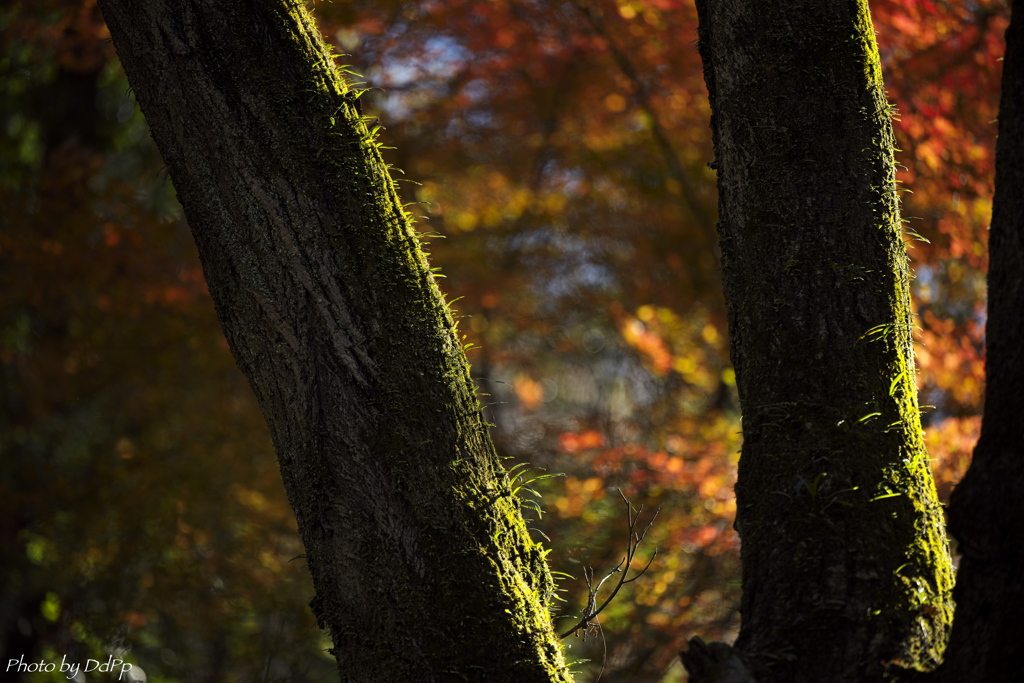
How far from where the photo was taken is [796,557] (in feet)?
4.76

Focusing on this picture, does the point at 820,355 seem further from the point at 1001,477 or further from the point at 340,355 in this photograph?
the point at 340,355

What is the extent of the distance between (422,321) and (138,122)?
7.76m

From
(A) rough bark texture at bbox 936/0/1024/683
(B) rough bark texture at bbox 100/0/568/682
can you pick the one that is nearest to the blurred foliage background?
(B) rough bark texture at bbox 100/0/568/682

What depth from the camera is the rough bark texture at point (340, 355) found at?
1460mm

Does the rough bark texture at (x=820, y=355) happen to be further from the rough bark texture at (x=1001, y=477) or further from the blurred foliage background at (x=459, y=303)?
the blurred foliage background at (x=459, y=303)

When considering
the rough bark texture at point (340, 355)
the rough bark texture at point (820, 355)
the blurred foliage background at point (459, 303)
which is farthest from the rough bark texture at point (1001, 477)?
the blurred foliage background at point (459, 303)

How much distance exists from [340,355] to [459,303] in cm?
521

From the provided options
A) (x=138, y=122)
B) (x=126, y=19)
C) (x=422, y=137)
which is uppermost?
(x=138, y=122)

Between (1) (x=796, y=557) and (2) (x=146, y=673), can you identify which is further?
(2) (x=146, y=673)

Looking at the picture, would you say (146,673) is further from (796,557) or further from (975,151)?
(975,151)

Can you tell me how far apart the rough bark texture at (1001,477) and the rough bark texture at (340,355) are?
818 millimetres

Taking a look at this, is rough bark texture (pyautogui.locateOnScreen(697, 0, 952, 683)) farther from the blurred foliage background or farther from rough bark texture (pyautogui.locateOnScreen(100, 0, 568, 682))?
the blurred foliage background

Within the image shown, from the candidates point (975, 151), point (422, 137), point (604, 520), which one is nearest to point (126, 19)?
point (975, 151)

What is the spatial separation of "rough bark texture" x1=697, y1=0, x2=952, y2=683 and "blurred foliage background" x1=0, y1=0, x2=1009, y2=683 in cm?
237
